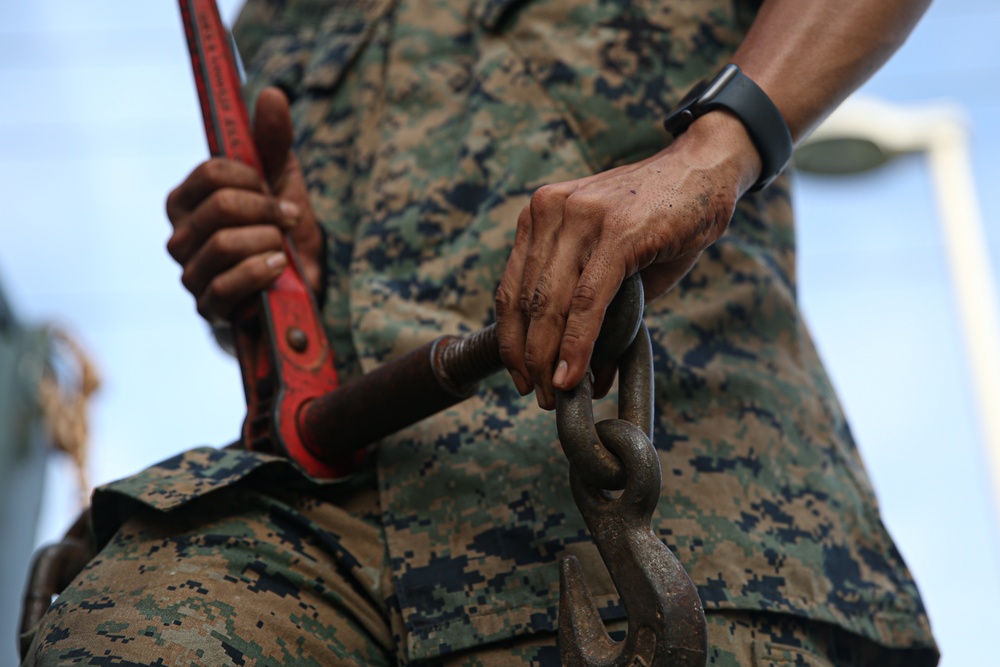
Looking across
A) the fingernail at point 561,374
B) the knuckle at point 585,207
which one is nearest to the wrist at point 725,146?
the knuckle at point 585,207

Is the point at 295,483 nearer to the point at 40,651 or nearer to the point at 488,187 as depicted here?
the point at 40,651

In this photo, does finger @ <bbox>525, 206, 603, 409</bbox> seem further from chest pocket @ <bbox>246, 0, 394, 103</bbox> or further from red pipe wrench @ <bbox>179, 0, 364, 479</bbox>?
chest pocket @ <bbox>246, 0, 394, 103</bbox>

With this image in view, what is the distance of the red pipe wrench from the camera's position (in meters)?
1.31

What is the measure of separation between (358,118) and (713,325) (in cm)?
65

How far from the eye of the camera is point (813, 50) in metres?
1.21

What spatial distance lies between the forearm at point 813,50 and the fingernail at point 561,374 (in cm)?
41

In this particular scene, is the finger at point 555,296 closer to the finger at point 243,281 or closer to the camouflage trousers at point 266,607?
the camouflage trousers at point 266,607

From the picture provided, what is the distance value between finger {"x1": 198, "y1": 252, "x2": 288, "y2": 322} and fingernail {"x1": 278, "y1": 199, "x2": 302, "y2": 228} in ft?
0.19

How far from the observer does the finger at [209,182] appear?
1.42 metres

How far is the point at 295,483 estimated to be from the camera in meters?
1.29

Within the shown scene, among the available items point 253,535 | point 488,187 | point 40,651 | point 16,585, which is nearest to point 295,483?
point 253,535

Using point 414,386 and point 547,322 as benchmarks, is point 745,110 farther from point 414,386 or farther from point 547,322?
point 414,386

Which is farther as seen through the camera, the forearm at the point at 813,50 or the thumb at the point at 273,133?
the thumb at the point at 273,133

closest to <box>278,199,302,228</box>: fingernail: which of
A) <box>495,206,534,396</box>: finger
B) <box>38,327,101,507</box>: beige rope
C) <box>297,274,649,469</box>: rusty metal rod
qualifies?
<box>297,274,649,469</box>: rusty metal rod
